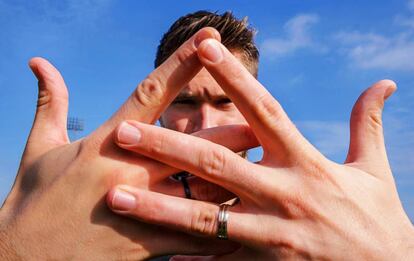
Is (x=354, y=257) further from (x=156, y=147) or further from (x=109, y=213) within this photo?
(x=109, y=213)

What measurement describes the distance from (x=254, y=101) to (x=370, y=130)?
24.5 inches

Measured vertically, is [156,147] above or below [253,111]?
below

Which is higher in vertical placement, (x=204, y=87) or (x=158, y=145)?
(x=204, y=87)

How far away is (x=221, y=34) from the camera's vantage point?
447 centimetres

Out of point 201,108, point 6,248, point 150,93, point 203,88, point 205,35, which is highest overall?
point 203,88

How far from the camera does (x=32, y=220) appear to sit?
69.6 inches

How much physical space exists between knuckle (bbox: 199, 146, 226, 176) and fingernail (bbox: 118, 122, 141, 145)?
0.90 feet

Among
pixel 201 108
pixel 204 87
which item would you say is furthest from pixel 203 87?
pixel 201 108

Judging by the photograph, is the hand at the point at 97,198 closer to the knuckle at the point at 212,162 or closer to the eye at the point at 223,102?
the knuckle at the point at 212,162

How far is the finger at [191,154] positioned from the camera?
5.58ft

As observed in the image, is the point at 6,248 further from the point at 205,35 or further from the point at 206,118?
the point at 206,118

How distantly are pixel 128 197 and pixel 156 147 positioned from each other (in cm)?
23

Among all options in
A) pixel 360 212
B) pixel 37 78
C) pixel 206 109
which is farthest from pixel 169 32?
pixel 360 212

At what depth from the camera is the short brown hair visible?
443 cm
